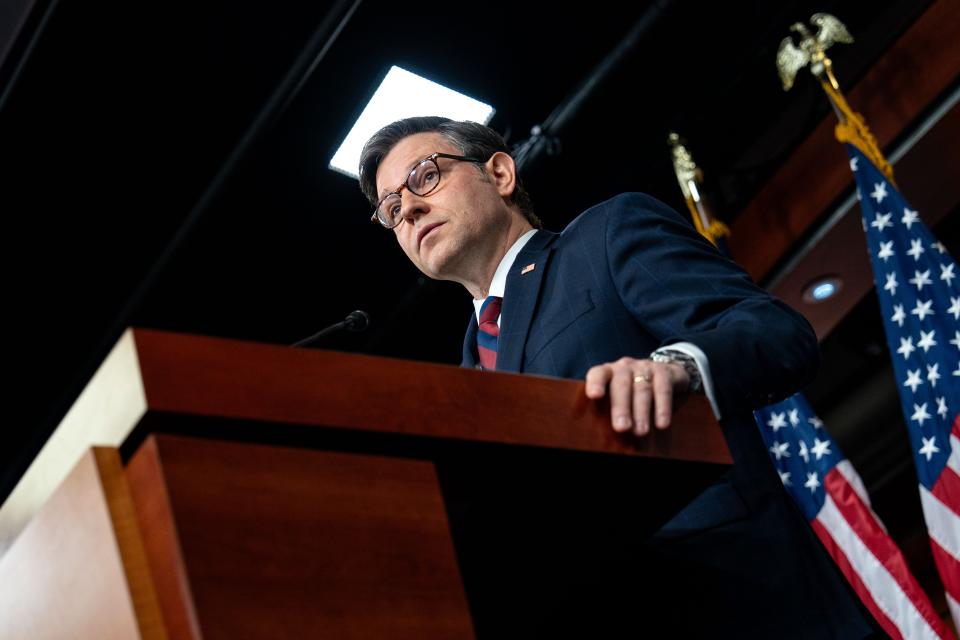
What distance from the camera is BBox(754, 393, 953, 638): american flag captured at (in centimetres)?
321

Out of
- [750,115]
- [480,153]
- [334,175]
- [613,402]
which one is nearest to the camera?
[613,402]

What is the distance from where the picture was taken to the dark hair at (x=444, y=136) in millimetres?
2125

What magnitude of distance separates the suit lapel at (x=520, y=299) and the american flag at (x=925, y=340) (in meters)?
1.92

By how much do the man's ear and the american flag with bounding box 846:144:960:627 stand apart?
1.75m

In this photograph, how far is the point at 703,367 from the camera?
113 centimetres

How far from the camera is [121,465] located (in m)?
0.83

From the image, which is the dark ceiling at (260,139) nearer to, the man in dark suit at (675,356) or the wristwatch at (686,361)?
the man in dark suit at (675,356)

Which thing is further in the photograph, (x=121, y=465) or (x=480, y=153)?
(x=480, y=153)

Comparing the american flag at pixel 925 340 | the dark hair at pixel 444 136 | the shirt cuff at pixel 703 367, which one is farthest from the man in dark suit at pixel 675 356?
the american flag at pixel 925 340

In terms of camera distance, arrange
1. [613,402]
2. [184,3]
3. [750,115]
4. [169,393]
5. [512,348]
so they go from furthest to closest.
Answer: [750,115] → [184,3] → [512,348] → [613,402] → [169,393]

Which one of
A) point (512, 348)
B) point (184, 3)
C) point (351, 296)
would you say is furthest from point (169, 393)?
point (351, 296)

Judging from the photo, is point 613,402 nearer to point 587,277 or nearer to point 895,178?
point 587,277

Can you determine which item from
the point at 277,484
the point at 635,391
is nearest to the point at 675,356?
the point at 635,391

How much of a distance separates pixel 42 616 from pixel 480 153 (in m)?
1.38
